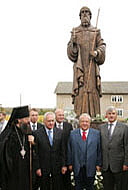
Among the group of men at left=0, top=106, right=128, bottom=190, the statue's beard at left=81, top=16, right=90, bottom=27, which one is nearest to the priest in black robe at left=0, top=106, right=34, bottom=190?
the group of men at left=0, top=106, right=128, bottom=190

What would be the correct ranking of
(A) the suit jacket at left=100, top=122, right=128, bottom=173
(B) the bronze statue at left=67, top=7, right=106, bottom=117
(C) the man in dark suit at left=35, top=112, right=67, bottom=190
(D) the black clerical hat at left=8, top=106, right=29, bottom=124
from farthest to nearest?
(B) the bronze statue at left=67, top=7, right=106, bottom=117, (C) the man in dark suit at left=35, top=112, right=67, bottom=190, (A) the suit jacket at left=100, top=122, right=128, bottom=173, (D) the black clerical hat at left=8, top=106, right=29, bottom=124

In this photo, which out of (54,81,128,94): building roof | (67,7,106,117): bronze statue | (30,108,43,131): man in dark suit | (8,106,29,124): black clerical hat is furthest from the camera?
(54,81,128,94): building roof

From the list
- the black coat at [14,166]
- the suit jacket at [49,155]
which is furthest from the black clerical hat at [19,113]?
the suit jacket at [49,155]

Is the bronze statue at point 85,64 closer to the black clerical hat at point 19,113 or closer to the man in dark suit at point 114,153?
the man in dark suit at point 114,153

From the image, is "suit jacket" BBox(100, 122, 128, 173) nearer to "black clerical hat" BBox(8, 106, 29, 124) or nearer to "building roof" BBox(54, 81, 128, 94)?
"black clerical hat" BBox(8, 106, 29, 124)

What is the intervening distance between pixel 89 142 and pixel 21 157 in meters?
1.26

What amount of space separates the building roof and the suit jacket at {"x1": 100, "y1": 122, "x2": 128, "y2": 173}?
38.8 metres

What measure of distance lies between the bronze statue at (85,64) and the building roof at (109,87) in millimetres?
34870

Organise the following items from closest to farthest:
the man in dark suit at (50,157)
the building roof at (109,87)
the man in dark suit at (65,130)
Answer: the man in dark suit at (50,157) → the man in dark suit at (65,130) → the building roof at (109,87)

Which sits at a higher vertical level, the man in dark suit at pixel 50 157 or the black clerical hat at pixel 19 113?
the black clerical hat at pixel 19 113

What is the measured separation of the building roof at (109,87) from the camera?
45344 mm

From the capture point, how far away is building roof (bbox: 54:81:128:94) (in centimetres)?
4534

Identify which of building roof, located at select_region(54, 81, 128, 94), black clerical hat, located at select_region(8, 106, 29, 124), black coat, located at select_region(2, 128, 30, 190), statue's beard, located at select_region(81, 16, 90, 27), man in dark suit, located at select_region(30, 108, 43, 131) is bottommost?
black coat, located at select_region(2, 128, 30, 190)

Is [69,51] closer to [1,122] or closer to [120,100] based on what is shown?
[1,122]
